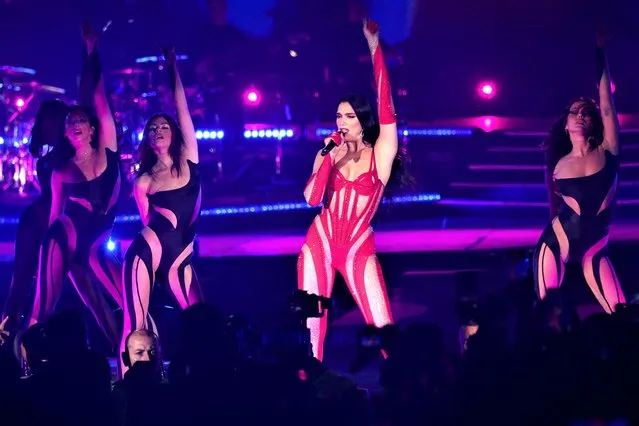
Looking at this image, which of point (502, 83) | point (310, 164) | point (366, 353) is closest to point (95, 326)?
point (366, 353)

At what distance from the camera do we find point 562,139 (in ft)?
24.1

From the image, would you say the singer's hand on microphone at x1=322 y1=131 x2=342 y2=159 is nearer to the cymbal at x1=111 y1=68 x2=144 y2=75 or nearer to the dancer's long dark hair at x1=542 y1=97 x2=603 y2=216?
the dancer's long dark hair at x1=542 y1=97 x2=603 y2=216

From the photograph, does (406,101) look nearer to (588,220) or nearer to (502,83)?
(502,83)

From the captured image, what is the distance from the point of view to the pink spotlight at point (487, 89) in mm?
15422

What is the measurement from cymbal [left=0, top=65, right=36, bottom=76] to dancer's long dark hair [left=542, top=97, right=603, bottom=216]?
8.87m

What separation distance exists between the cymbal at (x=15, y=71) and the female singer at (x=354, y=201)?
8905 mm

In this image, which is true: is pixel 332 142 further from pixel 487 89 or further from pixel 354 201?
pixel 487 89

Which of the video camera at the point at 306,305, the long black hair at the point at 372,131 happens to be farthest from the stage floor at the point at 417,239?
the video camera at the point at 306,305

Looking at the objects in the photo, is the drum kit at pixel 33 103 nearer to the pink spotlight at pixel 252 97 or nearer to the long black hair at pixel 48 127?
the pink spotlight at pixel 252 97

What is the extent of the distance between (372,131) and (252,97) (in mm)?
8633

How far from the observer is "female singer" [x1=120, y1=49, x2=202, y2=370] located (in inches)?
269

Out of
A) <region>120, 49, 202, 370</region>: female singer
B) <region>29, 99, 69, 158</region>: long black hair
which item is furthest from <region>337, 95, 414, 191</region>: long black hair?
<region>29, 99, 69, 158</region>: long black hair

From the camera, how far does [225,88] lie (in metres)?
14.7

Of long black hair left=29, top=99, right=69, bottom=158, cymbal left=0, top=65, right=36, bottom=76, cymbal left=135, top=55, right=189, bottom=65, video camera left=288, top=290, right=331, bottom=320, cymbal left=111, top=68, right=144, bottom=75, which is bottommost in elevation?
video camera left=288, top=290, right=331, bottom=320
